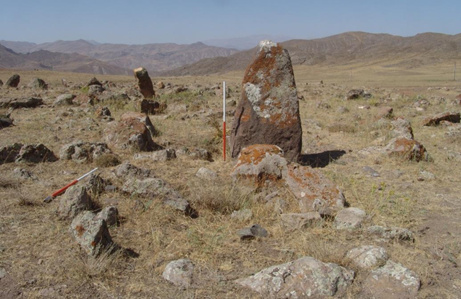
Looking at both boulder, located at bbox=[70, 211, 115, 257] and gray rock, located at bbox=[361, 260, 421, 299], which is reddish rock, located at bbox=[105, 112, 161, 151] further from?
gray rock, located at bbox=[361, 260, 421, 299]

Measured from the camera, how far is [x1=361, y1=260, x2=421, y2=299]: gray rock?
11.4 feet

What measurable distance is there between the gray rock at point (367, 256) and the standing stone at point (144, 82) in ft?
45.0


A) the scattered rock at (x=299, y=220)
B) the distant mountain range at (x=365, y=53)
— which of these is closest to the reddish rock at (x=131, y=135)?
the scattered rock at (x=299, y=220)

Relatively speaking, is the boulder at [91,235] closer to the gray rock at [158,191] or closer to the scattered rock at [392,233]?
the gray rock at [158,191]

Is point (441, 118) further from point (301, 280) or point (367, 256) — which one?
point (301, 280)

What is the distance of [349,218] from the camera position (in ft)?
15.8

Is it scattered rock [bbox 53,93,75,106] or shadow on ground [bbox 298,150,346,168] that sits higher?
scattered rock [bbox 53,93,75,106]

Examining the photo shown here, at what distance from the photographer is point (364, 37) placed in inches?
4309

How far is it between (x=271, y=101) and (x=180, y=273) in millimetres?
4331

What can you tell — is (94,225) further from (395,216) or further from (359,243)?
(395,216)

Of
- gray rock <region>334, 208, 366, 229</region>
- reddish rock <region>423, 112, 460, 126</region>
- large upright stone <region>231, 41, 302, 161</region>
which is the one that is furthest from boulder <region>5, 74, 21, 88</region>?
gray rock <region>334, 208, 366, 229</region>

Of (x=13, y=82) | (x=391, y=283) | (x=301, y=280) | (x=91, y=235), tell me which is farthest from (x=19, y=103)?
(x=391, y=283)

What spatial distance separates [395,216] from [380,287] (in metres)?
1.79

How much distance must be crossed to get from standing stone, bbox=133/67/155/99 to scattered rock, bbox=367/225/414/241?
13373mm
